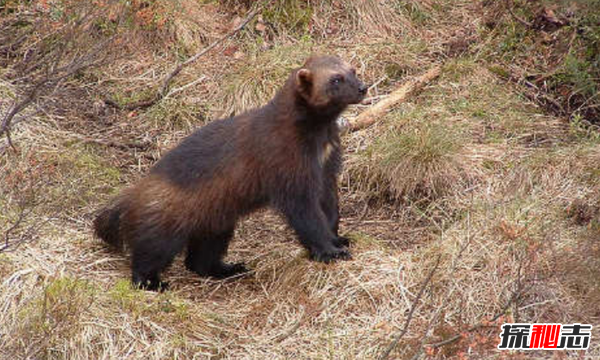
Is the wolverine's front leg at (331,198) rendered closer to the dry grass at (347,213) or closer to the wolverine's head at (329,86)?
the dry grass at (347,213)

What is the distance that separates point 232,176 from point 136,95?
2.94 m

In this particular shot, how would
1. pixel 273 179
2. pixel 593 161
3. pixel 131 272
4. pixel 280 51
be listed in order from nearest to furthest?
pixel 273 179, pixel 131 272, pixel 593 161, pixel 280 51

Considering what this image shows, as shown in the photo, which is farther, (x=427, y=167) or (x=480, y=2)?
(x=480, y=2)

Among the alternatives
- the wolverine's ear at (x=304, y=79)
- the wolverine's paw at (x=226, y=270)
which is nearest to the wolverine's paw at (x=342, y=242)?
the wolverine's paw at (x=226, y=270)

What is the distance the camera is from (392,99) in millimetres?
8273

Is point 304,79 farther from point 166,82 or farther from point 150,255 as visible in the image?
point 166,82

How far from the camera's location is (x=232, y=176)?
616cm

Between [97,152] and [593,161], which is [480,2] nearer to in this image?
[593,161]

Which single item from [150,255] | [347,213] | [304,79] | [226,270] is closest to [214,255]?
[226,270]

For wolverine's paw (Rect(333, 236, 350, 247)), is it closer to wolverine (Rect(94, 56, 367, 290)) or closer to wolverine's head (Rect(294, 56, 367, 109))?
wolverine (Rect(94, 56, 367, 290))

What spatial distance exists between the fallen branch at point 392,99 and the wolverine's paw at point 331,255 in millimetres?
2138

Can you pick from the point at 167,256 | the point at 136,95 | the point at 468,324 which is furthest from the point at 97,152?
the point at 468,324

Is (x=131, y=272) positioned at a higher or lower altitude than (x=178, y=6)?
lower

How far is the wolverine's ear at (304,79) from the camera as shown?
5887 mm
